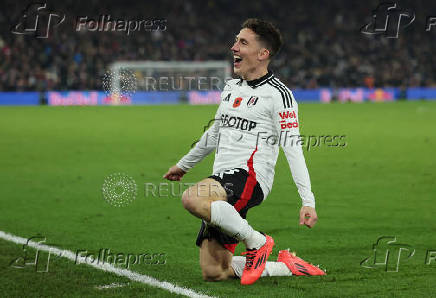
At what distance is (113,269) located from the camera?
5598 millimetres

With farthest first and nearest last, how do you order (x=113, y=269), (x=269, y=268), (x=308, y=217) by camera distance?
(x=113, y=269)
(x=269, y=268)
(x=308, y=217)

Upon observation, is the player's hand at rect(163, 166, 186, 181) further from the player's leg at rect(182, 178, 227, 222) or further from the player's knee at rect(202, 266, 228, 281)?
the player's knee at rect(202, 266, 228, 281)

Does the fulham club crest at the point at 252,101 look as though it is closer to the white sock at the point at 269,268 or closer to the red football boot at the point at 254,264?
the red football boot at the point at 254,264

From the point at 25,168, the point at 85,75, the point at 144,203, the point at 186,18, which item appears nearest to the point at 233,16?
the point at 186,18

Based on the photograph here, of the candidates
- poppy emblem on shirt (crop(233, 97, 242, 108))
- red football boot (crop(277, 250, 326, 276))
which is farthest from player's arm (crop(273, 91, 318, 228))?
red football boot (crop(277, 250, 326, 276))

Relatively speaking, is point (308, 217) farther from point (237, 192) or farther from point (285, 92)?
point (285, 92)

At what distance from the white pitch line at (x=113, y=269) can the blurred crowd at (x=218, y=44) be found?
3027 cm

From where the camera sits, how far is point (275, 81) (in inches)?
209

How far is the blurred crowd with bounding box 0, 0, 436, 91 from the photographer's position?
39.1 m

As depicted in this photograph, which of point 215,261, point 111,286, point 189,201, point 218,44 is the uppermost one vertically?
point 218,44

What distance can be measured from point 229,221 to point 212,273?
48 cm

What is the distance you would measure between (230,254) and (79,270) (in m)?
1.20

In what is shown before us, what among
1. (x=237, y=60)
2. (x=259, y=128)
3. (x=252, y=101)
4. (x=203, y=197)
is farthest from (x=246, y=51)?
(x=203, y=197)

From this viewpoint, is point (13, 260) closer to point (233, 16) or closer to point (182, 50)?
point (182, 50)
